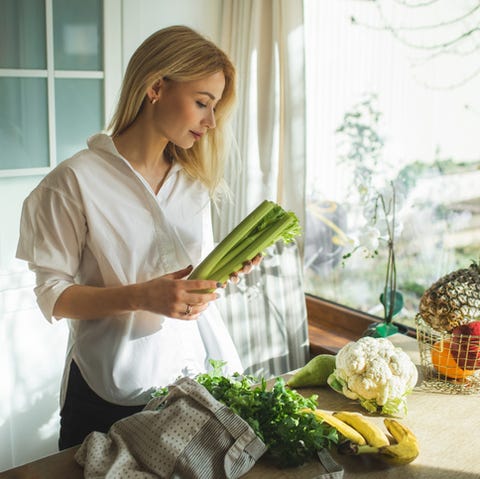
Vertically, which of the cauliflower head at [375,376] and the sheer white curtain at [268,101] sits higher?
the sheer white curtain at [268,101]

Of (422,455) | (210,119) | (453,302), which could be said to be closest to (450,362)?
(453,302)

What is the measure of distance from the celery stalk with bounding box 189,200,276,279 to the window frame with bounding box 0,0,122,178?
139 centimetres

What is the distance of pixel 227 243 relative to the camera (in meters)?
1.76

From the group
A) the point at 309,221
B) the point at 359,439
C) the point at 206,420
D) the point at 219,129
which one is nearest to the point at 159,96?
the point at 219,129

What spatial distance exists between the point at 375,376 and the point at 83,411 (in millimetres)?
764

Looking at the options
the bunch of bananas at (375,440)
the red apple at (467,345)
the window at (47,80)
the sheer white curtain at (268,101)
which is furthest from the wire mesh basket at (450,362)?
the window at (47,80)

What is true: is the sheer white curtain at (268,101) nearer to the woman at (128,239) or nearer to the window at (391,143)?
the window at (391,143)

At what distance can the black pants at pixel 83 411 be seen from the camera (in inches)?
70.0

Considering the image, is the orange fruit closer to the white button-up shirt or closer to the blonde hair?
the white button-up shirt

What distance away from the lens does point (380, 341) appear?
1757 millimetres

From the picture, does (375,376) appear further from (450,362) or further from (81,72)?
(81,72)

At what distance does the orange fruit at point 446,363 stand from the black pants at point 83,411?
31.9 inches

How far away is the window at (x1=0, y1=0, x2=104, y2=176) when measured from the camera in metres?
2.76

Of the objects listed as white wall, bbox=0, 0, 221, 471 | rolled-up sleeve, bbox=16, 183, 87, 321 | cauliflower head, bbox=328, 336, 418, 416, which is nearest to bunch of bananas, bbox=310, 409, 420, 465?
cauliflower head, bbox=328, 336, 418, 416
